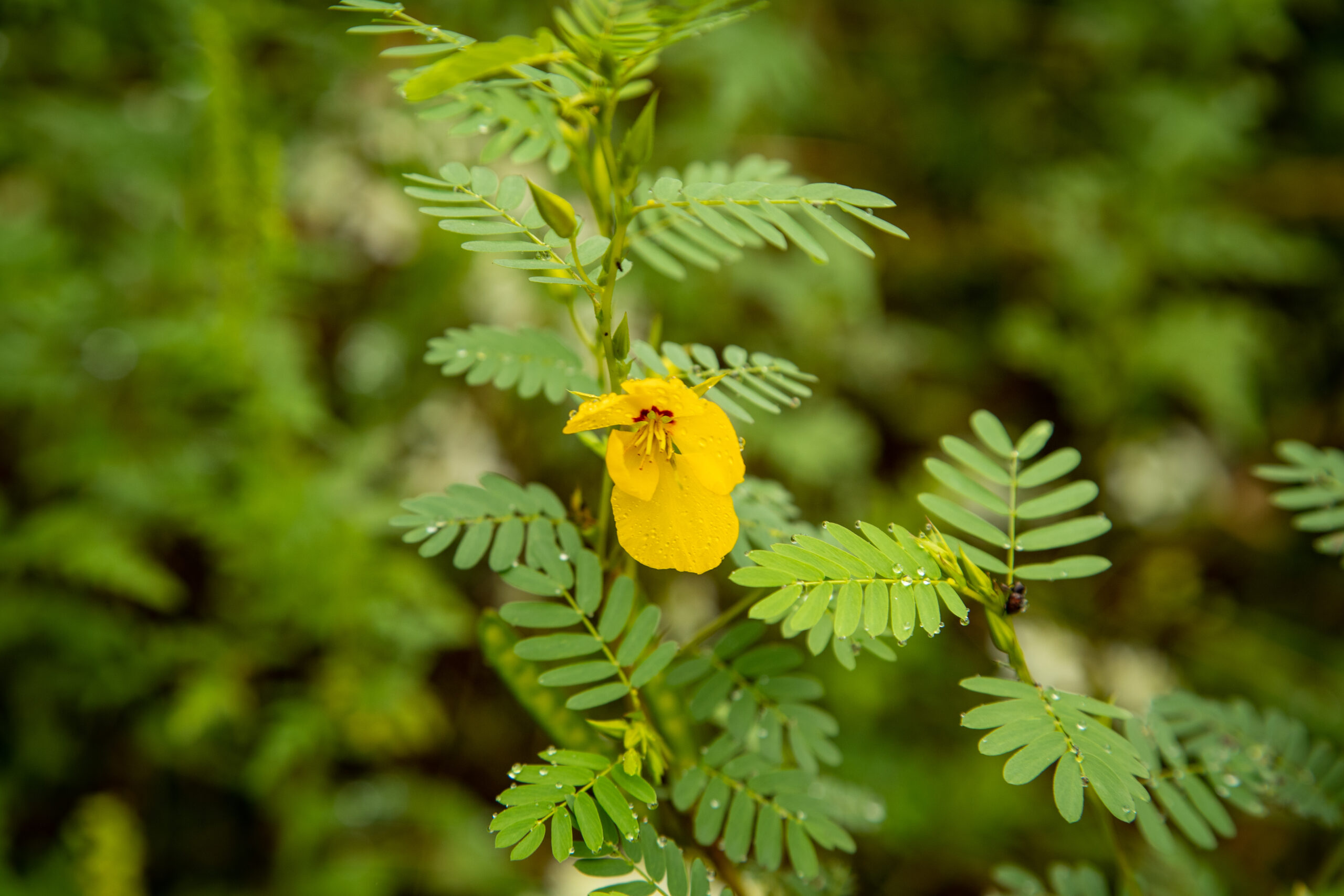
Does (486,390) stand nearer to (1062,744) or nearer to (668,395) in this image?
(668,395)

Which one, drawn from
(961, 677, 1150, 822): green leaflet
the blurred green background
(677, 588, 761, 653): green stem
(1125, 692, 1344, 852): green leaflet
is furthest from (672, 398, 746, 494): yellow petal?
the blurred green background

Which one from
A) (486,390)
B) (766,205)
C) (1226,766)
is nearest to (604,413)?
(766,205)

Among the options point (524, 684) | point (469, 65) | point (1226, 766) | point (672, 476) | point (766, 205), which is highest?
point (469, 65)

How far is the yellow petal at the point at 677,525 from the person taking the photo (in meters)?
0.71

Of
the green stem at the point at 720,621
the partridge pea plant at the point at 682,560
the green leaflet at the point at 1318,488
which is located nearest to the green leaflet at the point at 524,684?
the partridge pea plant at the point at 682,560

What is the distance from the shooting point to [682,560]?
71 cm

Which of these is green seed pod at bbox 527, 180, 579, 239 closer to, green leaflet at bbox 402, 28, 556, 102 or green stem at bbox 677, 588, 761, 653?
green leaflet at bbox 402, 28, 556, 102

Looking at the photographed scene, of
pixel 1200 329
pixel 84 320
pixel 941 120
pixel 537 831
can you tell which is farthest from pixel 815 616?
pixel 941 120

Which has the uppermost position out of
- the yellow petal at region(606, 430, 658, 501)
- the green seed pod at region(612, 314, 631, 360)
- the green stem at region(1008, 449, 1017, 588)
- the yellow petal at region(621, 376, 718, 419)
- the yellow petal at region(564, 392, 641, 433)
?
the green seed pod at region(612, 314, 631, 360)

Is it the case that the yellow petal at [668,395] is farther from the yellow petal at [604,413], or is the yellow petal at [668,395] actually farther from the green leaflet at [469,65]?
the green leaflet at [469,65]

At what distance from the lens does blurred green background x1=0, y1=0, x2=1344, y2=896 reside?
1758 mm

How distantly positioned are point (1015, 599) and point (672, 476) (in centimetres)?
33

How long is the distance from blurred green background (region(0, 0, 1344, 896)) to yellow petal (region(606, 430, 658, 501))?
103cm

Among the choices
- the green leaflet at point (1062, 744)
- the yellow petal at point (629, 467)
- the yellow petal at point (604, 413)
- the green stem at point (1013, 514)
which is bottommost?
the green leaflet at point (1062, 744)
